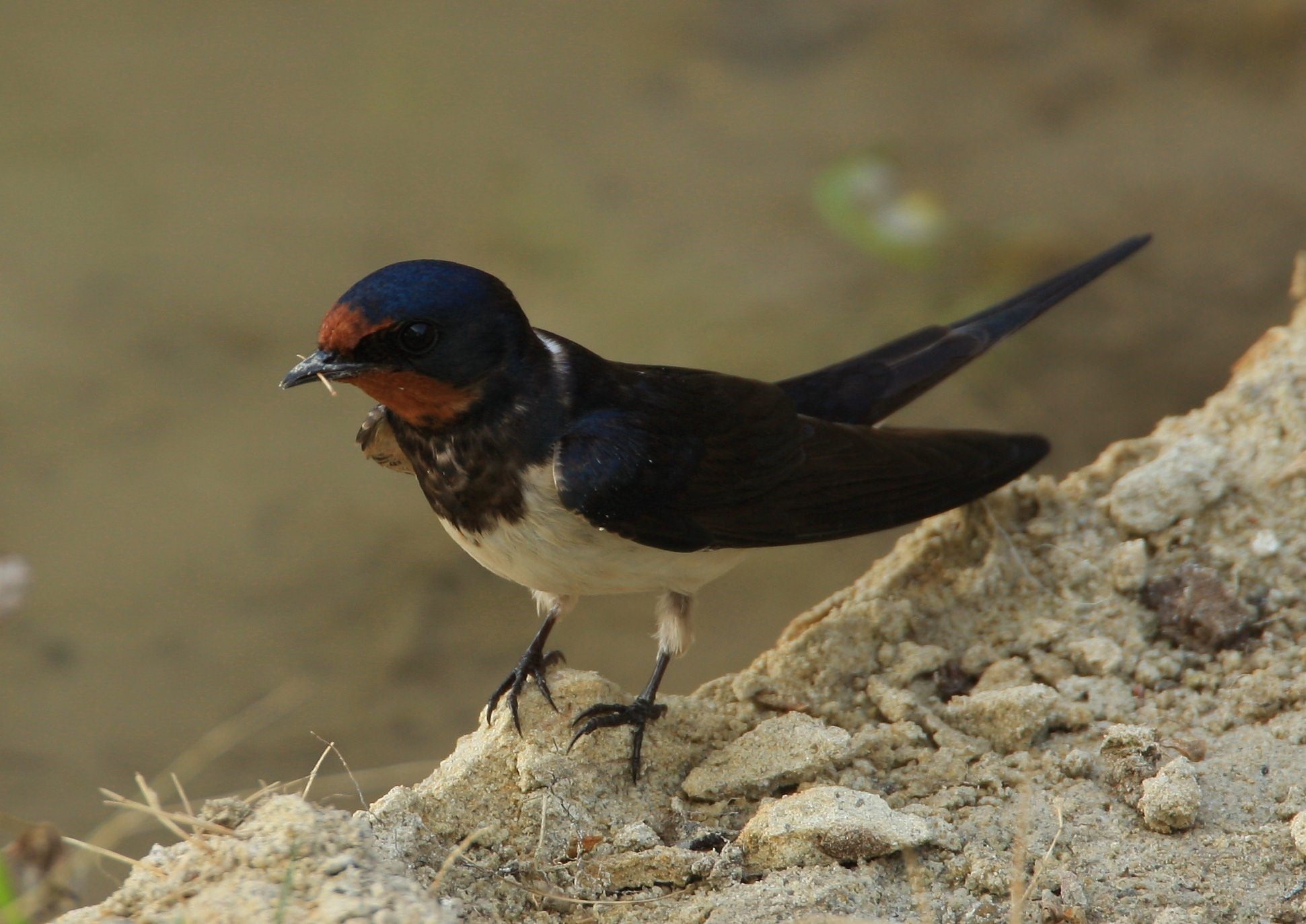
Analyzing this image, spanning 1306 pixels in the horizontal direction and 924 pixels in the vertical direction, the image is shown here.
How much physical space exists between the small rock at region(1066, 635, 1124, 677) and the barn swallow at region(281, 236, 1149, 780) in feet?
1.50

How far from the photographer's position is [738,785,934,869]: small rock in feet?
8.04

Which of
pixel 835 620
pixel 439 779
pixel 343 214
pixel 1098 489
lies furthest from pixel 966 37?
pixel 439 779

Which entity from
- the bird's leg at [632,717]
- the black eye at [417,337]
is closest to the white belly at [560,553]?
the bird's leg at [632,717]

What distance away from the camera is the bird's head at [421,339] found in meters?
2.75

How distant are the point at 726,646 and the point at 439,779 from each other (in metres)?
2.61

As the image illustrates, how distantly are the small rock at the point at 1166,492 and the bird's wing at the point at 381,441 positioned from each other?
1.65 m

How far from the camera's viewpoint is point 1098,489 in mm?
3547

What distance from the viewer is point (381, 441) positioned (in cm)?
333

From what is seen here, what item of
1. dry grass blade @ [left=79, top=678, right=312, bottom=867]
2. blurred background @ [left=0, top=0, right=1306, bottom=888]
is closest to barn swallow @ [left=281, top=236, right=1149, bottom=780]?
dry grass blade @ [left=79, top=678, right=312, bottom=867]

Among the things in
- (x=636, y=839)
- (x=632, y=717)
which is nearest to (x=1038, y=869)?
(x=636, y=839)

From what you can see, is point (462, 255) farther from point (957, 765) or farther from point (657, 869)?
point (657, 869)

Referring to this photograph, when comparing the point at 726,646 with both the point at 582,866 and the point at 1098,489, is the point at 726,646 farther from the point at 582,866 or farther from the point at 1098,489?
the point at 582,866

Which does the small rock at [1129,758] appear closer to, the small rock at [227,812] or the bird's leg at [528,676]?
the bird's leg at [528,676]

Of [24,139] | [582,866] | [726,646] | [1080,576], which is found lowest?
[582,866]
